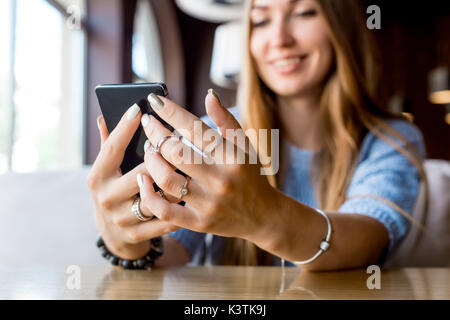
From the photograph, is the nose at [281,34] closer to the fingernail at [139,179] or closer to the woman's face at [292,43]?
the woman's face at [292,43]

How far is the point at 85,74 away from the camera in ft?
7.23

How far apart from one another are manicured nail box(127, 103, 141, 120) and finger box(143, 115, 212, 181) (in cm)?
3

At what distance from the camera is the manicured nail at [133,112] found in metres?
0.39

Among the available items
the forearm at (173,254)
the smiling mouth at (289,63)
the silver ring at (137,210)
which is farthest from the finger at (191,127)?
the smiling mouth at (289,63)

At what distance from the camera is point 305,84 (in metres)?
0.81

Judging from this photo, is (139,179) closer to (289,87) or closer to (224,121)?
(224,121)

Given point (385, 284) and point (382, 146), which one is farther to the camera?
point (382, 146)

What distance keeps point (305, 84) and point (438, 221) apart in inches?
14.9

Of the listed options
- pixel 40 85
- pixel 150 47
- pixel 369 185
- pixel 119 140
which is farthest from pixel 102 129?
pixel 150 47

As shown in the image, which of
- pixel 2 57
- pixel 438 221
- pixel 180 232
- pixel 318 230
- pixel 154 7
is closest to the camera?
pixel 318 230

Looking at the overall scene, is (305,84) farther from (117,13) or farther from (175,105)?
(117,13)

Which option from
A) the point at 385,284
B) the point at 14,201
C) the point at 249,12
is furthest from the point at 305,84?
the point at 14,201

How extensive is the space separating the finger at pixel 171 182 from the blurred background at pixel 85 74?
10 centimetres

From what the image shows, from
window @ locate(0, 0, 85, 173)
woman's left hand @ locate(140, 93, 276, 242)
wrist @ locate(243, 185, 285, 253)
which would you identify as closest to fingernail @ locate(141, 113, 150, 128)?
woman's left hand @ locate(140, 93, 276, 242)
